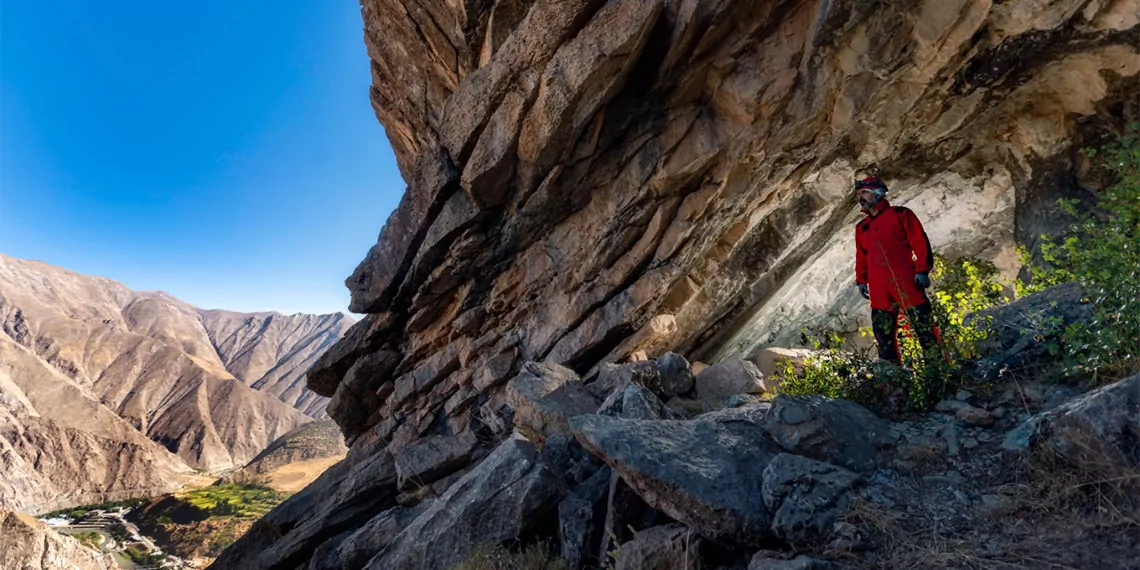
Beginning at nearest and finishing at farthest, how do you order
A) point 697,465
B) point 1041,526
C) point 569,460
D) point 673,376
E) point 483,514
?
point 1041,526
point 697,465
point 483,514
point 569,460
point 673,376

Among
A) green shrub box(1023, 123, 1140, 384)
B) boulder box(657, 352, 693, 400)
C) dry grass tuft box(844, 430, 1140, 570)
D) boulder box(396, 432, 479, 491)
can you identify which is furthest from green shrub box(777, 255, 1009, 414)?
boulder box(396, 432, 479, 491)

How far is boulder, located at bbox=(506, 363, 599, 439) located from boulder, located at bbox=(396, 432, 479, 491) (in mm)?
2338

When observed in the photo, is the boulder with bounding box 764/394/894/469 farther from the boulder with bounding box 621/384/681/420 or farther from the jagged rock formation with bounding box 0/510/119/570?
the jagged rock formation with bounding box 0/510/119/570

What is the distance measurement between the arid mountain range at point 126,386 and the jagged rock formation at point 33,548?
44.8 m

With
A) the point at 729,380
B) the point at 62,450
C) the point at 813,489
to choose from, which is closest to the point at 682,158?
the point at 729,380

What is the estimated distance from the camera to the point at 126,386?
95438 millimetres

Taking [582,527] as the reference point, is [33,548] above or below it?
above

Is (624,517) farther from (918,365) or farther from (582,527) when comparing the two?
(918,365)

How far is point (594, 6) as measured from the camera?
403 inches

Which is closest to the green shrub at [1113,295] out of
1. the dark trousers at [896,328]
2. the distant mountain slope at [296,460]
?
the dark trousers at [896,328]

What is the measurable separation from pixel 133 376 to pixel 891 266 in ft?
421

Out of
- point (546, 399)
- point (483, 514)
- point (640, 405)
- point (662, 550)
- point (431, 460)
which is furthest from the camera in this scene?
point (431, 460)

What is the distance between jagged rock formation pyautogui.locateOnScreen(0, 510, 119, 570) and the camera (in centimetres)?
2306

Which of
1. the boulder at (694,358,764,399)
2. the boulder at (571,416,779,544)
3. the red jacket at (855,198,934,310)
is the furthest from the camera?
the boulder at (694,358,764,399)
